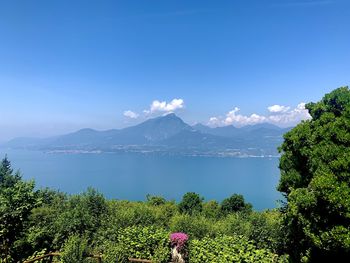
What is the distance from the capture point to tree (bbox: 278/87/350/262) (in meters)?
7.35

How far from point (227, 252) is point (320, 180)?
379 centimetres

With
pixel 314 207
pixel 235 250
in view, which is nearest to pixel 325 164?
pixel 314 207

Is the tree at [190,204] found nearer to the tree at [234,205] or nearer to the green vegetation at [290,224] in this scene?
the tree at [234,205]

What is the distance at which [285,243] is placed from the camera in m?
11.4

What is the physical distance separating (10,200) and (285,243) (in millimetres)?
9594

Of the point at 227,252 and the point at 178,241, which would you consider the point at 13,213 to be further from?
the point at 227,252

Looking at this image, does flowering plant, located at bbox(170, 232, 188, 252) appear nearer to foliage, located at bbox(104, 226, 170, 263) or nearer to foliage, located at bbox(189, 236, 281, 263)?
foliage, located at bbox(104, 226, 170, 263)

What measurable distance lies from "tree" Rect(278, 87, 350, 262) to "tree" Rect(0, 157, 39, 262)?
8.05 m

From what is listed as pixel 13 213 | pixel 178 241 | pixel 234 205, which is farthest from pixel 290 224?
pixel 234 205

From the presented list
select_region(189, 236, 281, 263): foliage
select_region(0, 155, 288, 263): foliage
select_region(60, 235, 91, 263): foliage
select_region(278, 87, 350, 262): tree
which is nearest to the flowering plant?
select_region(0, 155, 288, 263): foliage

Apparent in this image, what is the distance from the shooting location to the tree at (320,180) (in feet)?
24.1

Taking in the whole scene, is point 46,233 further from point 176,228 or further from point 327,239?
point 327,239

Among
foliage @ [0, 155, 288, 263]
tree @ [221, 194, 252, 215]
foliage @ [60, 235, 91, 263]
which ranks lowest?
tree @ [221, 194, 252, 215]

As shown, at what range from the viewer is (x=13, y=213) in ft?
30.2
